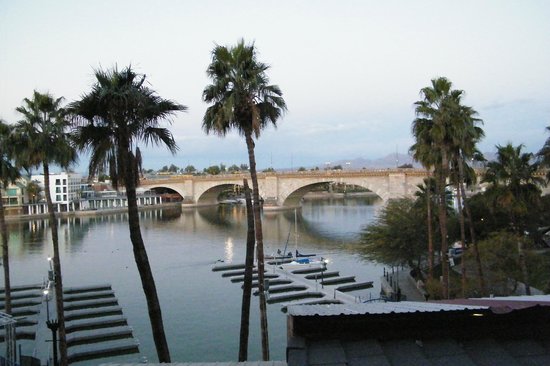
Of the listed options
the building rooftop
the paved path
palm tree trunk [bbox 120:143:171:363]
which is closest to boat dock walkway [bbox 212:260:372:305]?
the paved path

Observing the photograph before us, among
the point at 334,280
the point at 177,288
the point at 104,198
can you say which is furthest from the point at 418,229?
the point at 104,198

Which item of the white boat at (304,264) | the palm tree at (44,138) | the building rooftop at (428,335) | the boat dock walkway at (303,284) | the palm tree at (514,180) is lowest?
the boat dock walkway at (303,284)

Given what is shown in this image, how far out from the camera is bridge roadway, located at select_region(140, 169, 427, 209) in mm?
92812

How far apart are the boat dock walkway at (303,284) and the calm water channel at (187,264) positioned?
4.24 ft

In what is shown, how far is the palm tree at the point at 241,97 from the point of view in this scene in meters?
15.4

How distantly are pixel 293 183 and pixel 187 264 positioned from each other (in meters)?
62.1

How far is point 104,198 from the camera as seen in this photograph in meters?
142

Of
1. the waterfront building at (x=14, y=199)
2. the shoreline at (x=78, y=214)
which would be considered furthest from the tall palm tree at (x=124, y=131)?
the waterfront building at (x=14, y=199)

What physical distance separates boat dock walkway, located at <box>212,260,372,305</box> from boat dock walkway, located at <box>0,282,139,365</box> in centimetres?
930

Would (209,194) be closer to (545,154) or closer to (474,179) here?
(474,179)

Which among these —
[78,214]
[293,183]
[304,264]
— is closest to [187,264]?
[304,264]

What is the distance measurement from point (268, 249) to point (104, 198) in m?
93.5

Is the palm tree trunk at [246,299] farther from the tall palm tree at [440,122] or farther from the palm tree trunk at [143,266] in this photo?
the tall palm tree at [440,122]

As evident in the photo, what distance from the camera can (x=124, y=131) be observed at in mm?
12148
